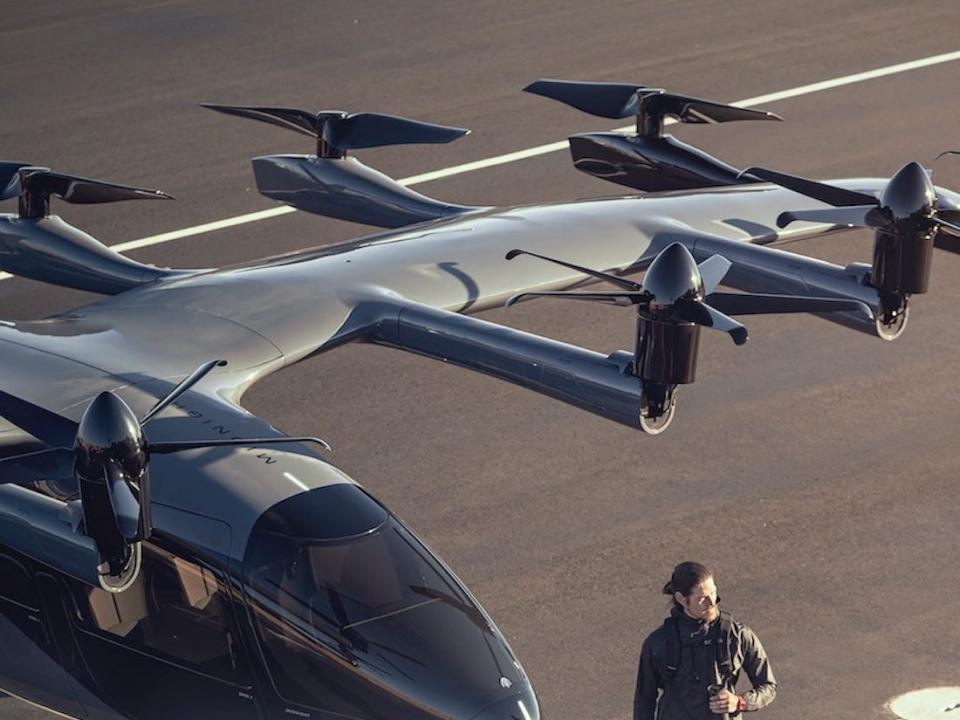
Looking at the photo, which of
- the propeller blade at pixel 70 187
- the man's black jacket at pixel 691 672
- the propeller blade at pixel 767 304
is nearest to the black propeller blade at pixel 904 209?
the propeller blade at pixel 767 304

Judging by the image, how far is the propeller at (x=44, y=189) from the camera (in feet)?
59.9

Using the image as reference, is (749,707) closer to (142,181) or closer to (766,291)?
(766,291)

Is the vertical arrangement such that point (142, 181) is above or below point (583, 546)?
above

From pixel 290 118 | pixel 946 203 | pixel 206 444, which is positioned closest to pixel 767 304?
pixel 946 203

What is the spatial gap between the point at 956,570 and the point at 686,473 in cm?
305

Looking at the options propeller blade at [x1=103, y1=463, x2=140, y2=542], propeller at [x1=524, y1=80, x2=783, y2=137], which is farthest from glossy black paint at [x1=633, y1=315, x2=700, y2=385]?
propeller at [x1=524, y1=80, x2=783, y2=137]

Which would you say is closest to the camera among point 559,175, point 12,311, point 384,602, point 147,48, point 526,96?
point 384,602

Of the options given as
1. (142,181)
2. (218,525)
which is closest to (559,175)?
(142,181)

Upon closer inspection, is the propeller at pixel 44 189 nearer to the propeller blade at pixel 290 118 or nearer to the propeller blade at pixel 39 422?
the propeller blade at pixel 290 118

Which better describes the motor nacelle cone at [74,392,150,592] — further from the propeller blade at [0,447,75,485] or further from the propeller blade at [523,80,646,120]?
the propeller blade at [523,80,646,120]

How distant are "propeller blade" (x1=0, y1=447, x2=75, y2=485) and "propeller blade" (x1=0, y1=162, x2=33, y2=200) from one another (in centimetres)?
643

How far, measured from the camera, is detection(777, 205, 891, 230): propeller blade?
14.1 metres

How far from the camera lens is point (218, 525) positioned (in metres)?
12.6

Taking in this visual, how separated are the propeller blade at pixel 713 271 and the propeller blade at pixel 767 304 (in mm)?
140
